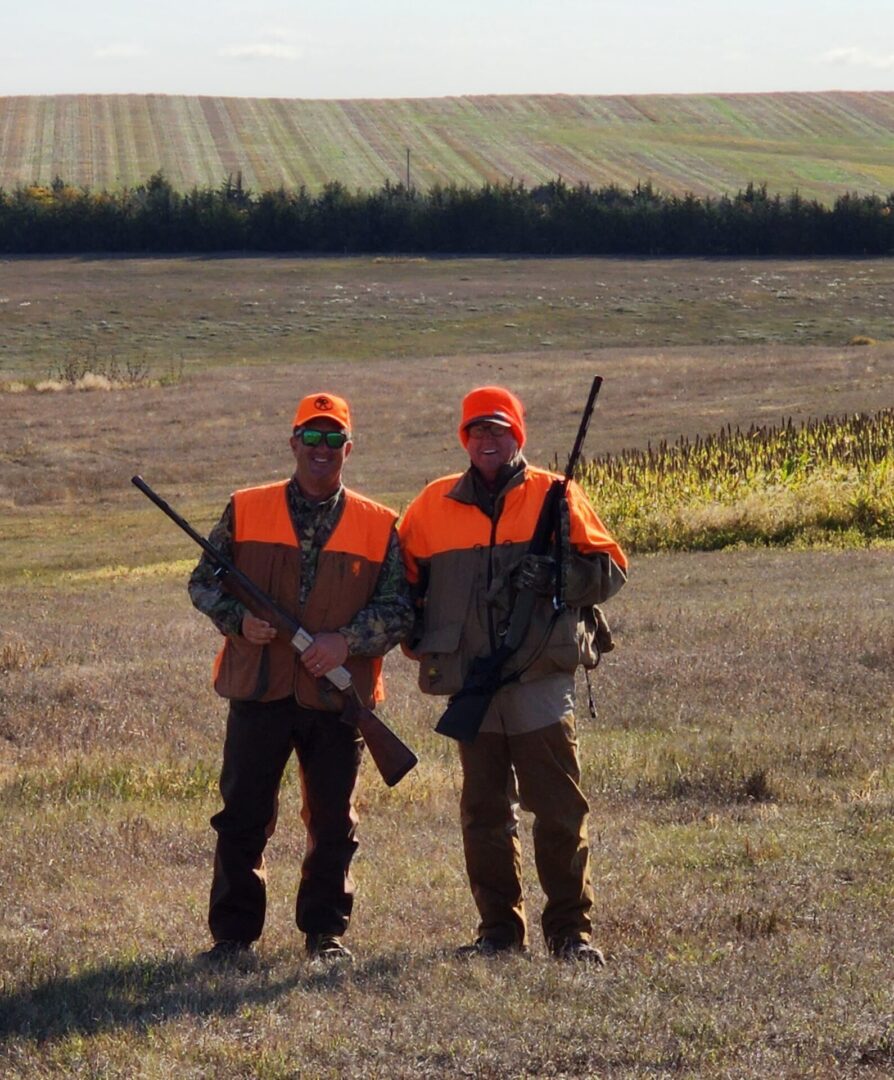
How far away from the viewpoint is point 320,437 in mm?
5824

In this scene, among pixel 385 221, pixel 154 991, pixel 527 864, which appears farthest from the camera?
pixel 385 221

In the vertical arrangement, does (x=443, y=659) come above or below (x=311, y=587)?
below

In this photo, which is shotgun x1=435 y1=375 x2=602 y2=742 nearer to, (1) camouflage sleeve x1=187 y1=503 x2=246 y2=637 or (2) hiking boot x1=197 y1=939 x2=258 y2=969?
(1) camouflage sleeve x1=187 y1=503 x2=246 y2=637

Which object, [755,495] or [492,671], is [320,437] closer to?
[492,671]

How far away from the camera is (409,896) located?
6.72 meters

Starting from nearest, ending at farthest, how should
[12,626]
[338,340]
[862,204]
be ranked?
[12,626] → [338,340] → [862,204]

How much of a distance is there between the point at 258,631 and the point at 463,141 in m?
95.6

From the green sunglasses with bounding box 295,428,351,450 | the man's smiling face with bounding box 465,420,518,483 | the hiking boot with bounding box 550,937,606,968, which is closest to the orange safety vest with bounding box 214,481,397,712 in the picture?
the green sunglasses with bounding box 295,428,351,450

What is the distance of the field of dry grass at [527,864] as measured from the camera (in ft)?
15.3

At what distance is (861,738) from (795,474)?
12735 mm

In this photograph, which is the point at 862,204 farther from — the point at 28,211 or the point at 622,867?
the point at 622,867

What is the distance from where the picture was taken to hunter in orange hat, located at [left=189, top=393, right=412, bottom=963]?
19.1ft

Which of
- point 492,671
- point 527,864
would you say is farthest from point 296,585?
point 527,864

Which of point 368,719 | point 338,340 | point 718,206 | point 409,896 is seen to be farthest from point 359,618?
point 718,206
